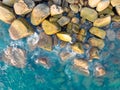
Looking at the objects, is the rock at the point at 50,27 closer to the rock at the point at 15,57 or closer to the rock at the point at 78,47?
the rock at the point at 78,47

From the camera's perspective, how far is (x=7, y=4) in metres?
5.77

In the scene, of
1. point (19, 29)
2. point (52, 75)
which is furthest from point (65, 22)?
point (52, 75)

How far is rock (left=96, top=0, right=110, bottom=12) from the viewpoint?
5699 millimetres

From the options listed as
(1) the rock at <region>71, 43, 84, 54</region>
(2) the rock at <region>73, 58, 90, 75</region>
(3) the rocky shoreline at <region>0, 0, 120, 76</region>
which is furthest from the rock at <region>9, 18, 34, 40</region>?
(2) the rock at <region>73, 58, 90, 75</region>

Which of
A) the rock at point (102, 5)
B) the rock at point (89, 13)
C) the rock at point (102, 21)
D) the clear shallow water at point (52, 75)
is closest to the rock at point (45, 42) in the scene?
the clear shallow water at point (52, 75)

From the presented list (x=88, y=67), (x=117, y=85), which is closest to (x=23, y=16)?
(x=88, y=67)

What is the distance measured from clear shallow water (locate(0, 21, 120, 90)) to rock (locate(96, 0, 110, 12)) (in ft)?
2.05

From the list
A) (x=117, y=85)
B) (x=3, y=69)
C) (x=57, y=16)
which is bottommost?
(x=117, y=85)

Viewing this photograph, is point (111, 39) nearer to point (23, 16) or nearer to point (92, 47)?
point (92, 47)

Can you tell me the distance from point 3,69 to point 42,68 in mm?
723

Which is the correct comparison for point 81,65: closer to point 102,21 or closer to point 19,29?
point 102,21

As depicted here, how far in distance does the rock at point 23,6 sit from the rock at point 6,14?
0.38 ft

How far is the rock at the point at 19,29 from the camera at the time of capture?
5652 millimetres

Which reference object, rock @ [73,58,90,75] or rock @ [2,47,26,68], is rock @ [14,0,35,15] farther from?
rock @ [73,58,90,75]
